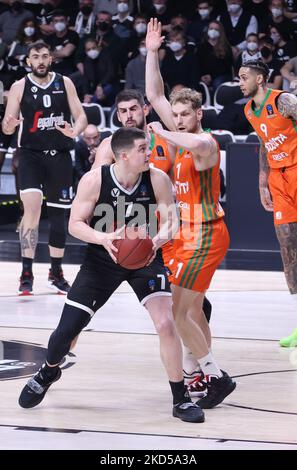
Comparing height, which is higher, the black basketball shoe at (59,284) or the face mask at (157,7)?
the face mask at (157,7)

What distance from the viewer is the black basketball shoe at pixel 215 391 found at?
237 inches

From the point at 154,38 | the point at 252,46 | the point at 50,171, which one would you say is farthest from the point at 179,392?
the point at 252,46

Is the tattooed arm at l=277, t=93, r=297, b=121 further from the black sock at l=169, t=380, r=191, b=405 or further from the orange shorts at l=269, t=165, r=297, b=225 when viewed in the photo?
the black sock at l=169, t=380, r=191, b=405

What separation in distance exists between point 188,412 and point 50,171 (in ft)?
14.4

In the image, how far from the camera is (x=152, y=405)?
604cm

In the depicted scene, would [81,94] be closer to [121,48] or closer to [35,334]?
[121,48]

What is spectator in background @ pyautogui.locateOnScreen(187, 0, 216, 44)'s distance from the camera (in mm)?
15969

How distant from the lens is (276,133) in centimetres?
791

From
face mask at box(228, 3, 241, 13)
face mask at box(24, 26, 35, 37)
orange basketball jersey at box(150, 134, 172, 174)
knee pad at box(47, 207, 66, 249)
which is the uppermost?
face mask at box(228, 3, 241, 13)

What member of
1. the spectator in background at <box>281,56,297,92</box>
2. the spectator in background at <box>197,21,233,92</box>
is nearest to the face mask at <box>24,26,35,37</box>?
the spectator in background at <box>197,21,233,92</box>

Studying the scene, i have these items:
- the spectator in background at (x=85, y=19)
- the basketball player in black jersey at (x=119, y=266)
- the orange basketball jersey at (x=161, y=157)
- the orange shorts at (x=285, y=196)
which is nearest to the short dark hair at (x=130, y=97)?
the orange basketball jersey at (x=161, y=157)

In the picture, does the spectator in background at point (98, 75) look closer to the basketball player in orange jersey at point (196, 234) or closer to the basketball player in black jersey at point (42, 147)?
the basketball player in black jersey at point (42, 147)

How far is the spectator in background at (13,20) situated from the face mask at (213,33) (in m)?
3.34

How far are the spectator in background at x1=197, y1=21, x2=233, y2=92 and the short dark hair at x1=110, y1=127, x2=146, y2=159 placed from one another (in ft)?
31.3
